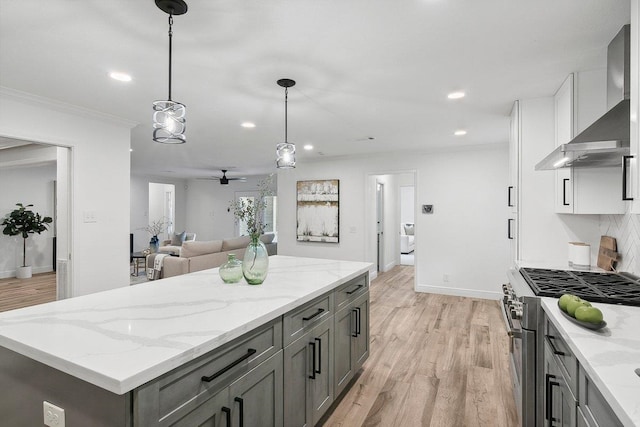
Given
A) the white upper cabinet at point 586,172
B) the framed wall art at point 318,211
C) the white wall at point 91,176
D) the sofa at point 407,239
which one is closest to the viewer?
the white upper cabinet at point 586,172

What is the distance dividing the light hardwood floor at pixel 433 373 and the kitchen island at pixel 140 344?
0.84m

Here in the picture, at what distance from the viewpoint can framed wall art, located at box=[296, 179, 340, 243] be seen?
6406mm

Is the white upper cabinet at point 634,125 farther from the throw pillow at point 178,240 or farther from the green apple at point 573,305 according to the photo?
the throw pillow at point 178,240

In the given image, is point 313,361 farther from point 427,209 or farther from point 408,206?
point 408,206

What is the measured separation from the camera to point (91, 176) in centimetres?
357

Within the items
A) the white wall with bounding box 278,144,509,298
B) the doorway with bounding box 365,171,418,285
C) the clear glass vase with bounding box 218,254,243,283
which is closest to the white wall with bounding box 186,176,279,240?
the doorway with bounding box 365,171,418,285

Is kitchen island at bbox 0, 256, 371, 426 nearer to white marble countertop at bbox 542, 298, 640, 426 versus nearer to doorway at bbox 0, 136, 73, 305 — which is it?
white marble countertop at bbox 542, 298, 640, 426

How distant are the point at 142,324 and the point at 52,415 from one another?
363mm

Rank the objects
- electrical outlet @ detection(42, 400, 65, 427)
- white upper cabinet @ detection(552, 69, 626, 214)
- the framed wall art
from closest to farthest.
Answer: electrical outlet @ detection(42, 400, 65, 427) < white upper cabinet @ detection(552, 69, 626, 214) < the framed wall art

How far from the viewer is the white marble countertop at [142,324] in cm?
99

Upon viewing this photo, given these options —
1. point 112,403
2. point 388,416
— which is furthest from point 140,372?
point 388,416

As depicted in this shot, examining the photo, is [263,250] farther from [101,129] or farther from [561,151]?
[101,129]

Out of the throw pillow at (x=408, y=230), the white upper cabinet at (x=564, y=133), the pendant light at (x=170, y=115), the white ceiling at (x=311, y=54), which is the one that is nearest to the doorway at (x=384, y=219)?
the throw pillow at (x=408, y=230)

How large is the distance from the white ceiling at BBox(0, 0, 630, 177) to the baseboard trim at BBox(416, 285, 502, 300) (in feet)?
9.25
